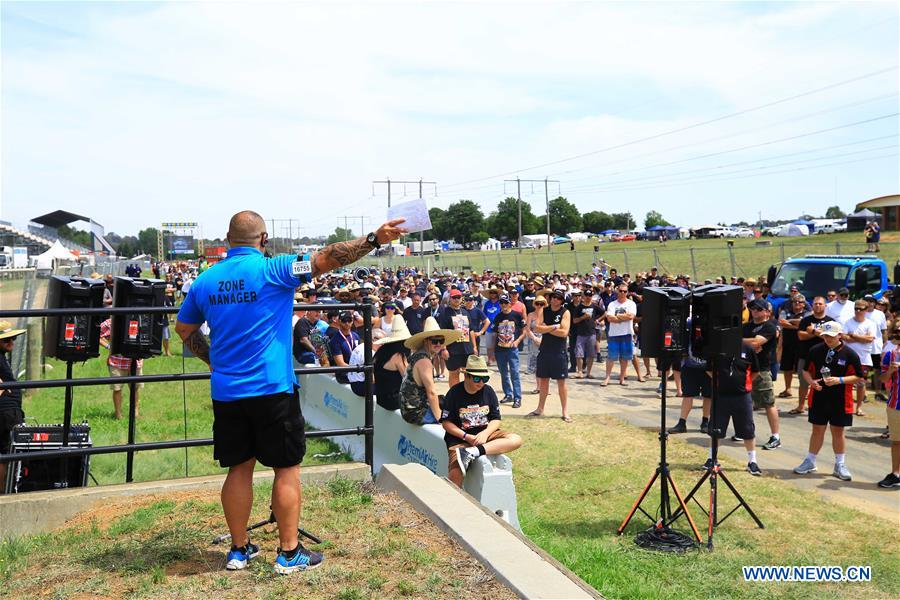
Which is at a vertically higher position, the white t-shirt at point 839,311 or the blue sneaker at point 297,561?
the white t-shirt at point 839,311

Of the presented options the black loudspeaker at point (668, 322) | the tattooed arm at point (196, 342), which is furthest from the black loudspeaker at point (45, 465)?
the black loudspeaker at point (668, 322)

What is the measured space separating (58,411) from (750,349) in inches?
397

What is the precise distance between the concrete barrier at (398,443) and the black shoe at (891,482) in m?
4.65

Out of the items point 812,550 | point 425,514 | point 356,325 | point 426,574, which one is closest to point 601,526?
point 812,550

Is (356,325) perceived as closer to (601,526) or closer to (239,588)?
(601,526)

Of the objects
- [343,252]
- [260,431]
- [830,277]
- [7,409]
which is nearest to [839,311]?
[830,277]

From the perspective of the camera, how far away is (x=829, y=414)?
887 cm

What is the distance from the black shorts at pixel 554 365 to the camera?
12164mm

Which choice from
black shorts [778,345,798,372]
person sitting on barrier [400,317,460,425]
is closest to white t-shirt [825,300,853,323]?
black shorts [778,345,798,372]

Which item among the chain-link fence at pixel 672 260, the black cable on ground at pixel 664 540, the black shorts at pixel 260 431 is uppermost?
the chain-link fence at pixel 672 260

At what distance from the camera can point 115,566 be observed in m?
4.01

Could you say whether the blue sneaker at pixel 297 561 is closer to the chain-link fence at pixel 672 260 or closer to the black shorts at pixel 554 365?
the black shorts at pixel 554 365

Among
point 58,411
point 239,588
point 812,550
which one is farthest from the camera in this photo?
point 58,411

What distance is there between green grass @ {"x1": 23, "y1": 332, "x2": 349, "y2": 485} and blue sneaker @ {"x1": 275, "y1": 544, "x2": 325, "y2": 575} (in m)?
2.26
